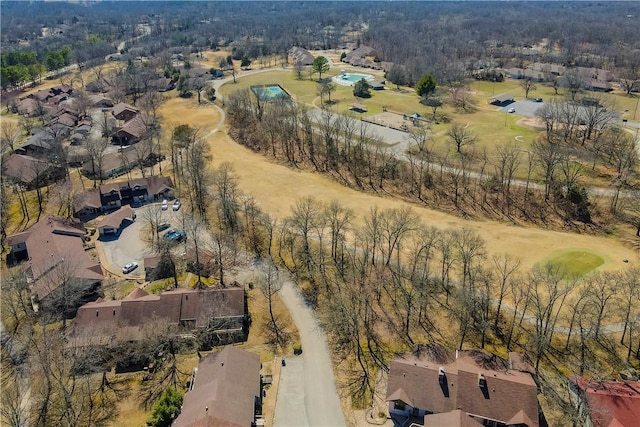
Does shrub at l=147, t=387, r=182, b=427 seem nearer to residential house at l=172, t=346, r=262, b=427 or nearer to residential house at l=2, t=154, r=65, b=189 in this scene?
residential house at l=172, t=346, r=262, b=427

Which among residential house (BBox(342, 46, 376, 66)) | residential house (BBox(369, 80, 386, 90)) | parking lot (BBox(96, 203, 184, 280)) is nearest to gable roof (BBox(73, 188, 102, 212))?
parking lot (BBox(96, 203, 184, 280))

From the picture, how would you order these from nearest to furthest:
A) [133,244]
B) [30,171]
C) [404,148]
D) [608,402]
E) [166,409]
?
[608,402]
[166,409]
[133,244]
[30,171]
[404,148]

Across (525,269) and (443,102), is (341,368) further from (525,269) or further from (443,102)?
(443,102)

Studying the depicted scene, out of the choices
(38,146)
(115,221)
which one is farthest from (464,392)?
(38,146)

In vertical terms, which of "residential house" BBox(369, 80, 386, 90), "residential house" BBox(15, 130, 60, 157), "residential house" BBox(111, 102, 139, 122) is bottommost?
"residential house" BBox(15, 130, 60, 157)

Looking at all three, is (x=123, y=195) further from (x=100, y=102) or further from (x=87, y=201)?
(x=100, y=102)

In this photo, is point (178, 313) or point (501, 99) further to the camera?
point (501, 99)

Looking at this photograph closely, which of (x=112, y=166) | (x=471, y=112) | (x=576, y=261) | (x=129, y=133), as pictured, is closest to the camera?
(x=576, y=261)
